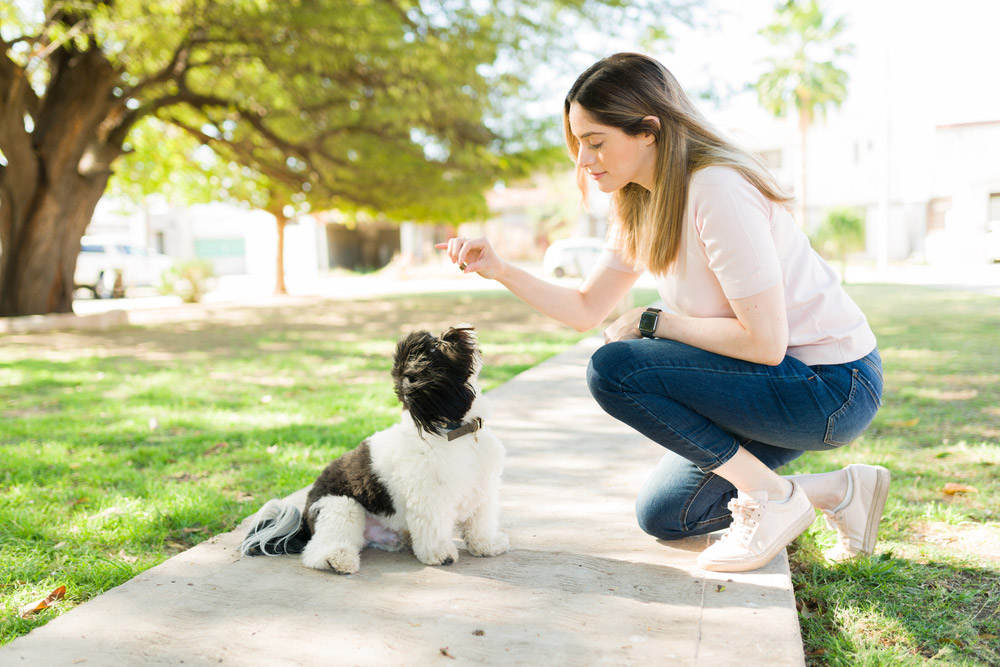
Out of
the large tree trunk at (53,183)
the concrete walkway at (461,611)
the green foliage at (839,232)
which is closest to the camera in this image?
the concrete walkway at (461,611)

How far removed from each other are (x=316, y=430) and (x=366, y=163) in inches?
382

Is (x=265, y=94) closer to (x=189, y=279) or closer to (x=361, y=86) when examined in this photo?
(x=361, y=86)

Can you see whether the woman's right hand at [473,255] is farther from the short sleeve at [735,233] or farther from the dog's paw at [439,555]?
the dog's paw at [439,555]

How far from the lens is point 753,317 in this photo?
2.24 m

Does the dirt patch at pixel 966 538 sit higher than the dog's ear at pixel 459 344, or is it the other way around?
the dog's ear at pixel 459 344

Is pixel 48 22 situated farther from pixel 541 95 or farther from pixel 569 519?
pixel 569 519

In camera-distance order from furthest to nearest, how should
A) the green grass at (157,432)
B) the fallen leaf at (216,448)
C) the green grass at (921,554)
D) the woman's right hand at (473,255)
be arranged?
the fallen leaf at (216,448) → the green grass at (157,432) → the woman's right hand at (473,255) → the green grass at (921,554)

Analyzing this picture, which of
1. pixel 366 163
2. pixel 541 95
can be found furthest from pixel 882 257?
pixel 366 163

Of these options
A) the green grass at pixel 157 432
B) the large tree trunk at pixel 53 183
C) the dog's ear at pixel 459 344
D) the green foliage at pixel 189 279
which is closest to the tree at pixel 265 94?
the large tree trunk at pixel 53 183

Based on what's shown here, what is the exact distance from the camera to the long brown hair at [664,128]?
2336 millimetres

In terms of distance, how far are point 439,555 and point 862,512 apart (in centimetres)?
151

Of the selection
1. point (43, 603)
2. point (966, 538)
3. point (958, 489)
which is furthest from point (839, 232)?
point (43, 603)

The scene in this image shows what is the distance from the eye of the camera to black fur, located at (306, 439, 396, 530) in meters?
2.50

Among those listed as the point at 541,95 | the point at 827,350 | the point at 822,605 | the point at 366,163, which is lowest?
the point at 822,605
